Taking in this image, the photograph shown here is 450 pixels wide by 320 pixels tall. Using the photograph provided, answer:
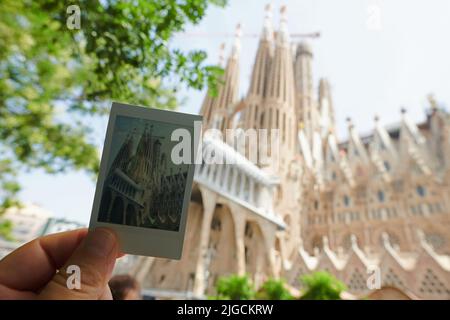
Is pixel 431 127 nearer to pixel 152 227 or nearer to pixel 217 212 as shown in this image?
pixel 217 212

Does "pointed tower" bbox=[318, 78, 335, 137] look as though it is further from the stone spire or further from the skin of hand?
the skin of hand

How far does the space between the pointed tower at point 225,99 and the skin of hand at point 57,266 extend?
1.85 metres

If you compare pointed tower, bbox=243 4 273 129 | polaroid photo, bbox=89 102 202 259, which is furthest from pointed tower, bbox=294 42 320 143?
polaroid photo, bbox=89 102 202 259

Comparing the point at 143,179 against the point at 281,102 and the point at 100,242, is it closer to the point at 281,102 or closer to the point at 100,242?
the point at 100,242

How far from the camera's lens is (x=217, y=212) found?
1390cm

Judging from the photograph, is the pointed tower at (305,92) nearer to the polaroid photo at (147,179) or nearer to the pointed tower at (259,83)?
the pointed tower at (259,83)

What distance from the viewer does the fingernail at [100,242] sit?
0.77m

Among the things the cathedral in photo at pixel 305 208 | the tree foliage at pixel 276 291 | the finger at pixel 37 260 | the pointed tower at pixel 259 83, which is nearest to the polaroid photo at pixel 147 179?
the finger at pixel 37 260

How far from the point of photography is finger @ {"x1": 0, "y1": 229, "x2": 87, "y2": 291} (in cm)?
73

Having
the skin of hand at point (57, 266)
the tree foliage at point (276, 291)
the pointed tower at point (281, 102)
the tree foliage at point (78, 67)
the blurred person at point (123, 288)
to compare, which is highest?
the pointed tower at point (281, 102)

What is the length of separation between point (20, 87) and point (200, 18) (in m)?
3.17

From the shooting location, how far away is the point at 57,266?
Answer: 87 centimetres
